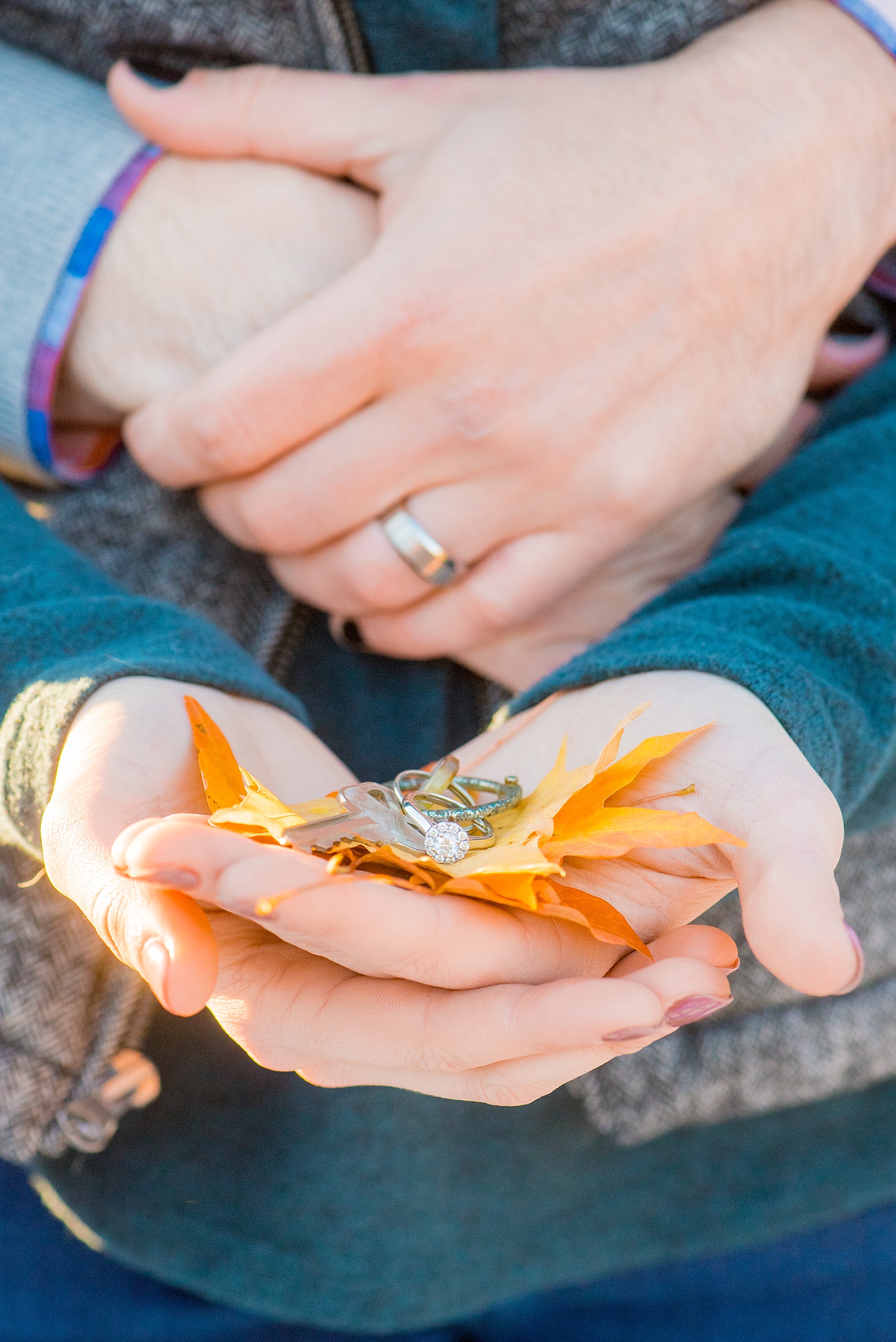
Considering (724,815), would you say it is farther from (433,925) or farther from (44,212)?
(44,212)

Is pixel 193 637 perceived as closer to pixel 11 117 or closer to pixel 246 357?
pixel 246 357

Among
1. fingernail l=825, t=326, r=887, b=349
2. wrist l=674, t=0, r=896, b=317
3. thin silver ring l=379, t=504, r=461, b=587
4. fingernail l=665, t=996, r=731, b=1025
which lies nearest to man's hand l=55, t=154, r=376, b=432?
thin silver ring l=379, t=504, r=461, b=587

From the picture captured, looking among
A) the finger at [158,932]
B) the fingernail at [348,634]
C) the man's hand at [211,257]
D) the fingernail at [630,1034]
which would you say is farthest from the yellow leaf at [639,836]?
the man's hand at [211,257]

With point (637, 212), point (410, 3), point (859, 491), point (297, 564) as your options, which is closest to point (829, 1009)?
point (859, 491)

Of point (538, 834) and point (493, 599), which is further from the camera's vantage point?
point (493, 599)

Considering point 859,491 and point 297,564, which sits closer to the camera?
point 859,491

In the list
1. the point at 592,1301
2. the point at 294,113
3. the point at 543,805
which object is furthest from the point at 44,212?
the point at 592,1301
